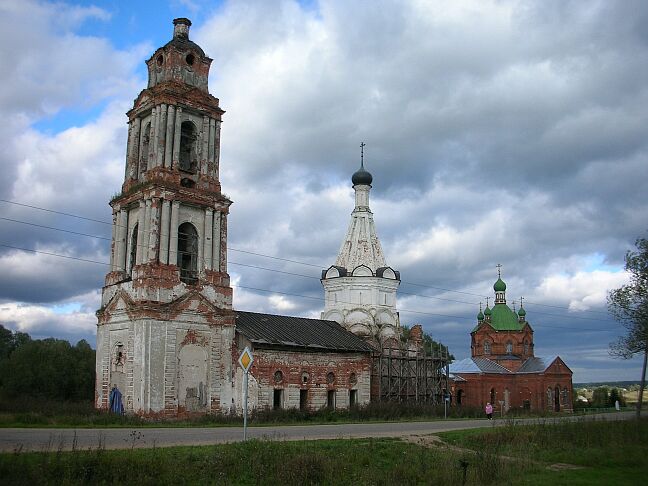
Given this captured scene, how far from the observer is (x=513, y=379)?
6131 cm

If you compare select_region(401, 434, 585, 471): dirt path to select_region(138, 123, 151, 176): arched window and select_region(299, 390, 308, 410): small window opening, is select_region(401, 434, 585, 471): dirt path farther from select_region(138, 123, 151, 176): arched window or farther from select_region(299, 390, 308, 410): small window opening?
select_region(138, 123, 151, 176): arched window

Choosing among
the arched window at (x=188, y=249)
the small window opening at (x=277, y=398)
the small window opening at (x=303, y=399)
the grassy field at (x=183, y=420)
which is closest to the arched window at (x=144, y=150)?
the arched window at (x=188, y=249)

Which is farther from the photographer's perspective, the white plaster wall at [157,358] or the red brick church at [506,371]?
the red brick church at [506,371]

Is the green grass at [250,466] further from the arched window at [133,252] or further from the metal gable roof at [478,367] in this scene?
the metal gable roof at [478,367]

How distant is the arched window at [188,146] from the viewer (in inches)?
1419

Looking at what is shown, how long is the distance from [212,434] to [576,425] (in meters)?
13.7

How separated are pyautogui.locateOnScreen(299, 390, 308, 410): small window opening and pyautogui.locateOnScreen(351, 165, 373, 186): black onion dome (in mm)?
20009

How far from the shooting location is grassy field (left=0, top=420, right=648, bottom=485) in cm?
1287

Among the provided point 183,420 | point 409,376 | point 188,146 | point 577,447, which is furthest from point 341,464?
point 409,376

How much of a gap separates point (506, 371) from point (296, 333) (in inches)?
1163

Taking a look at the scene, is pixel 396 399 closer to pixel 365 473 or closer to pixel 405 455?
pixel 405 455

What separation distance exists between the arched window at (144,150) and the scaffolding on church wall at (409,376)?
1914 cm

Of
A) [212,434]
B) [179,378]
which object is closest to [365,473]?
[212,434]

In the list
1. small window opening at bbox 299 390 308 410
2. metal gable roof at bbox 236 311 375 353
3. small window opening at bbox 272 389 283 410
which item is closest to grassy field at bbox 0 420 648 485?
small window opening at bbox 272 389 283 410
